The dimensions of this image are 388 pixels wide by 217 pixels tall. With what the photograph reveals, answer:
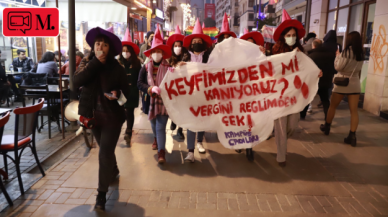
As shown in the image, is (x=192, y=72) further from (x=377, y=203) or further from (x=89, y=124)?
(x=377, y=203)

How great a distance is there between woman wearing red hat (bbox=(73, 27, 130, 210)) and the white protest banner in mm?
961

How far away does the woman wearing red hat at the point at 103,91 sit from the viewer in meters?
3.29

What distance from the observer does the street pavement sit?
A: 3443 mm

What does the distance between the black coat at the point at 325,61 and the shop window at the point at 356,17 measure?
156 inches

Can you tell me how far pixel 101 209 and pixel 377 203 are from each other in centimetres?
325

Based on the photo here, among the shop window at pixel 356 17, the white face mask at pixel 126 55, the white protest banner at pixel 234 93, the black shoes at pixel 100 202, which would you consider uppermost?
the shop window at pixel 356 17

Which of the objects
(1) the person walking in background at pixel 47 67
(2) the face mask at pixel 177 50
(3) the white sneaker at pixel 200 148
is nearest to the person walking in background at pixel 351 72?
(3) the white sneaker at pixel 200 148

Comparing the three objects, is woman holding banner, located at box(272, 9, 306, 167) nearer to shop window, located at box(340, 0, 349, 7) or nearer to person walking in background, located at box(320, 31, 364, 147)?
person walking in background, located at box(320, 31, 364, 147)

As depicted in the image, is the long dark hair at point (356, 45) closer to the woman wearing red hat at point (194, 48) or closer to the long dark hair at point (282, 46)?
the long dark hair at point (282, 46)

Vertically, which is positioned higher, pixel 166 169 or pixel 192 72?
pixel 192 72

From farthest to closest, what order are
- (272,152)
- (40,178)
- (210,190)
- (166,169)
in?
(272,152)
(166,169)
(40,178)
(210,190)

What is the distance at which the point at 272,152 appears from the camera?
536cm

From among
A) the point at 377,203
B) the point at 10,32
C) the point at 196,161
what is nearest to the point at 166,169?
the point at 196,161

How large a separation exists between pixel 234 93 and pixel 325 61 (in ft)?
12.3
